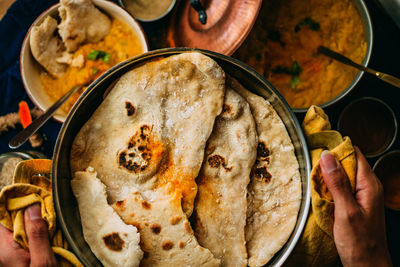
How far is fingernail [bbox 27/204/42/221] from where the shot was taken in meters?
1.17

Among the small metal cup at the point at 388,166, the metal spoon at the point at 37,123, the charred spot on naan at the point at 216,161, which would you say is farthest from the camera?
the small metal cup at the point at 388,166

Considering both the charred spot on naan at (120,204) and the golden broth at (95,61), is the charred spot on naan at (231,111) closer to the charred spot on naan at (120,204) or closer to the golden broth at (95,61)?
the charred spot on naan at (120,204)

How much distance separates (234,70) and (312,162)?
454mm

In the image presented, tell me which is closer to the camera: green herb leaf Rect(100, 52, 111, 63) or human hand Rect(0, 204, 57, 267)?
human hand Rect(0, 204, 57, 267)

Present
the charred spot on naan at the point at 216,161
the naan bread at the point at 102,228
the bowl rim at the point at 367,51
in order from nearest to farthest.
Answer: the naan bread at the point at 102,228, the charred spot on naan at the point at 216,161, the bowl rim at the point at 367,51

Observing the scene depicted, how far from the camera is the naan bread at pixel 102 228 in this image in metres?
1.10

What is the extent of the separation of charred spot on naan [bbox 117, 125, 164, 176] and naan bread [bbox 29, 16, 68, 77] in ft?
2.20

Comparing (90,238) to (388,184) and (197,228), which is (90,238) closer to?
(197,228)

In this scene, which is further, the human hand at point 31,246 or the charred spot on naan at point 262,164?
the charred spot on naan at point 262,164

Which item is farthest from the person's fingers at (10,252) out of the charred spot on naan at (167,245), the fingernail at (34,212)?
the charred spot on naan at (167,245)

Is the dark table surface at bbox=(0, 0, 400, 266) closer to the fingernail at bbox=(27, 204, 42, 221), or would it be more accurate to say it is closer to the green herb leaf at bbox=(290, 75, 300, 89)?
the green herb leaf at bbox=(290, 75, 300, 89)

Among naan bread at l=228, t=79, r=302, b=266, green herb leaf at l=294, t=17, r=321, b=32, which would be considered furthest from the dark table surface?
naan bread at l=228, t=79, r=302, b=266

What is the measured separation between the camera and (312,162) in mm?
1262

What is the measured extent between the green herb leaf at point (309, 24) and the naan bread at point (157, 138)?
76 centimetres
